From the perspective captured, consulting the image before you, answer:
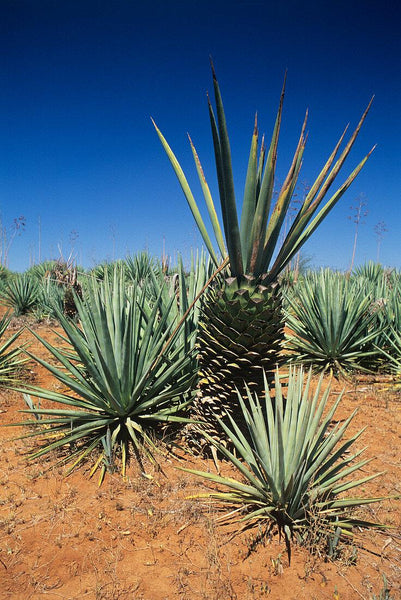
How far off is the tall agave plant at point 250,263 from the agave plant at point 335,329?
2313 millimetres

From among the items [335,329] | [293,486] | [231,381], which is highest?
[335,329]

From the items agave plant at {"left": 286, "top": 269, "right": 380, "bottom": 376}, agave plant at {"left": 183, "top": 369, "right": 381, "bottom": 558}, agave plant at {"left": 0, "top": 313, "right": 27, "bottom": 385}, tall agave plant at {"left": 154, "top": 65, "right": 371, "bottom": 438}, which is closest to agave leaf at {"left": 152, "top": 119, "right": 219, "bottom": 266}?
tall agave plant at {"left": 154, "top": 65, "right": 371, "bottom": 438}

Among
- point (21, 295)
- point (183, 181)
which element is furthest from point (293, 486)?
point (21, 295)

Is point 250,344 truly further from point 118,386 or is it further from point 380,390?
point 380,390

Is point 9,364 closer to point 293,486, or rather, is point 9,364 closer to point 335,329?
point 293,486

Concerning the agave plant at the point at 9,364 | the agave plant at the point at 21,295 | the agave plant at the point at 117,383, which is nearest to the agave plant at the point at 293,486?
the agave plant at the point at 117,383

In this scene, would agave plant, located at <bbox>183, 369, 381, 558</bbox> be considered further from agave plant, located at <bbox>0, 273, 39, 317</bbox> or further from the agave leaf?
agave plant, located at <bbox>0, 273, 39, 317</bbox>

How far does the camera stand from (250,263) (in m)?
2.50

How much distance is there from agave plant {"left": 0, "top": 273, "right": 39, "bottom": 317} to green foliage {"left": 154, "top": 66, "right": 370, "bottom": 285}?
765 centimetres

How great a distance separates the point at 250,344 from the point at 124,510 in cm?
123

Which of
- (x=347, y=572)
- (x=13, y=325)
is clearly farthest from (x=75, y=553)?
(x=13, y=325)

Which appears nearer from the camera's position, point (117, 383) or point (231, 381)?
point (231, 381)

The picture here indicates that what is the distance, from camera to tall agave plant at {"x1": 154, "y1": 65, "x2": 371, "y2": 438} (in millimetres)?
2287

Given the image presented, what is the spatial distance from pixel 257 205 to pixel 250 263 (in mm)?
367
